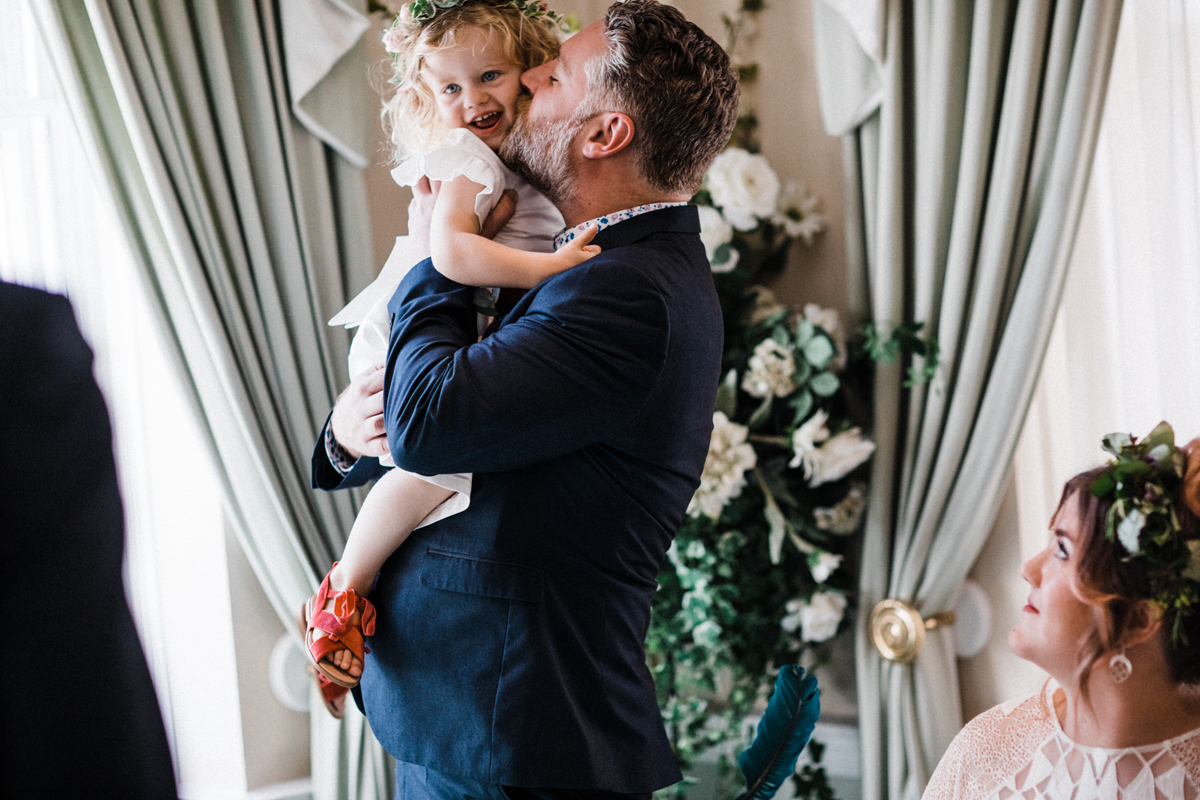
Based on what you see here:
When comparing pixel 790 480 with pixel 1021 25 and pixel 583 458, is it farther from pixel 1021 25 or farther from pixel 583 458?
pixel 583 458

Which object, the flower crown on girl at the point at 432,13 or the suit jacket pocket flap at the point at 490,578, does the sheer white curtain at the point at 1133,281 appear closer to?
the flower crown on girl at the point at 432,13

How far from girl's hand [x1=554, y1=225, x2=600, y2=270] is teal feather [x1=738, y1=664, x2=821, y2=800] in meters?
0.87

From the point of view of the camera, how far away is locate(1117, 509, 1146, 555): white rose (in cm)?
125

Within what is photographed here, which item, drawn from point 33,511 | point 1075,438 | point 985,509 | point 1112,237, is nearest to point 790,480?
point 985,509

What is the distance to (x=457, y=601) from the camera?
1133 millimetres

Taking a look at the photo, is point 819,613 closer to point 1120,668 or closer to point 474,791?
point 1120,668

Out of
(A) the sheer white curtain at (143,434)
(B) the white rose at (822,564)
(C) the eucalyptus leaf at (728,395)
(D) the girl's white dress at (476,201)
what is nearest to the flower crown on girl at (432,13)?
(D) the girl's white dress at (476,201)

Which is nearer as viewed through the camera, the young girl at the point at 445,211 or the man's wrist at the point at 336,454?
the young girl at the point at 445,211

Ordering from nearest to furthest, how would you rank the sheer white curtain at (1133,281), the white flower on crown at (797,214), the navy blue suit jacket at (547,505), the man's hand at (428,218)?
the navy blue suit jacket at (547,505) → the man's hand at (428,218) → the sheer white curtain at (1133,281) → the white flower on crown at (797,214)

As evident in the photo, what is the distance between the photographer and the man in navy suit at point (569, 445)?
1033 mm

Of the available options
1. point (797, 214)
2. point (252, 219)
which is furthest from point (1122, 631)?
point (252, 219)

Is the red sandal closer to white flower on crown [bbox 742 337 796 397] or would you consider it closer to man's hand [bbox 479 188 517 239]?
man's hand [bbox 479 188 517 239]

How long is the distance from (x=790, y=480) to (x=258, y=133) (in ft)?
5.00

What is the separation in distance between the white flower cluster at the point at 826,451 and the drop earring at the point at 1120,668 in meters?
1.03
